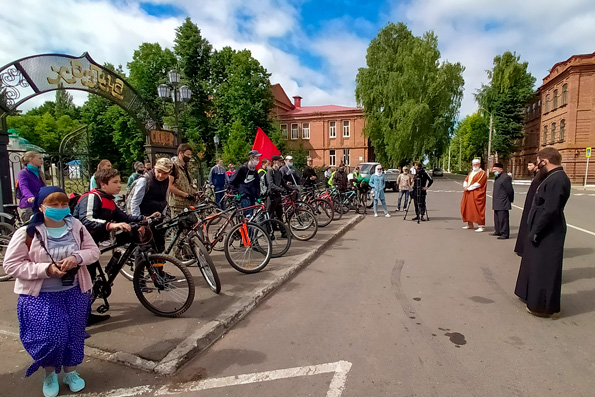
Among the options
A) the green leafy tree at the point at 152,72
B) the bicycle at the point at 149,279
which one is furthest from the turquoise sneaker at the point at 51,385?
the green leafy tree at the point at 152,72

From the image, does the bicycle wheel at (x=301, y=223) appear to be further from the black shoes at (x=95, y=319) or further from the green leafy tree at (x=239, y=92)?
the green leafy tree at (x=239, y=92)

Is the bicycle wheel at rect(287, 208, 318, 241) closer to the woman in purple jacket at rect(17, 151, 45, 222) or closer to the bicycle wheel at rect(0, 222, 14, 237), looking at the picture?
the woman in purple jacket at rect(17, 151, 45, 222)

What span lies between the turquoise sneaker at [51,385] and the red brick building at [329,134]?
4585 centimetres

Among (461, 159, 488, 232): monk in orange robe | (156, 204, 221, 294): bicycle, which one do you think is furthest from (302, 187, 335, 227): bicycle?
(156, 204, 221, 294): bicycle

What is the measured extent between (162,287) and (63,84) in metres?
6.89

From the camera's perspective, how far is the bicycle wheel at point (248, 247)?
18.5ft

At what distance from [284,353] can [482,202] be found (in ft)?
25.9

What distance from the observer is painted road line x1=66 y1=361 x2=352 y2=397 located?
274 cm

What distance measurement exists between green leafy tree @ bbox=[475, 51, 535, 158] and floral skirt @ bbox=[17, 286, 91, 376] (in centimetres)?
5110

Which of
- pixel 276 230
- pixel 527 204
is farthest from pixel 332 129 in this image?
pixel 527 204

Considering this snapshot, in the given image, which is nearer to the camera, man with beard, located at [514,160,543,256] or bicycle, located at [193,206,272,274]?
man with beard, located at [514,160,543,256]

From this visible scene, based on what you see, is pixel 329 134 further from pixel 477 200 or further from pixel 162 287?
pixel 162 287

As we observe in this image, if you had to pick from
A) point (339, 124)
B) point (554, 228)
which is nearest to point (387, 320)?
point (554, 228)

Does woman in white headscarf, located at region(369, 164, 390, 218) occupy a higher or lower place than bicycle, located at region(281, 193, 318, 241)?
higher
